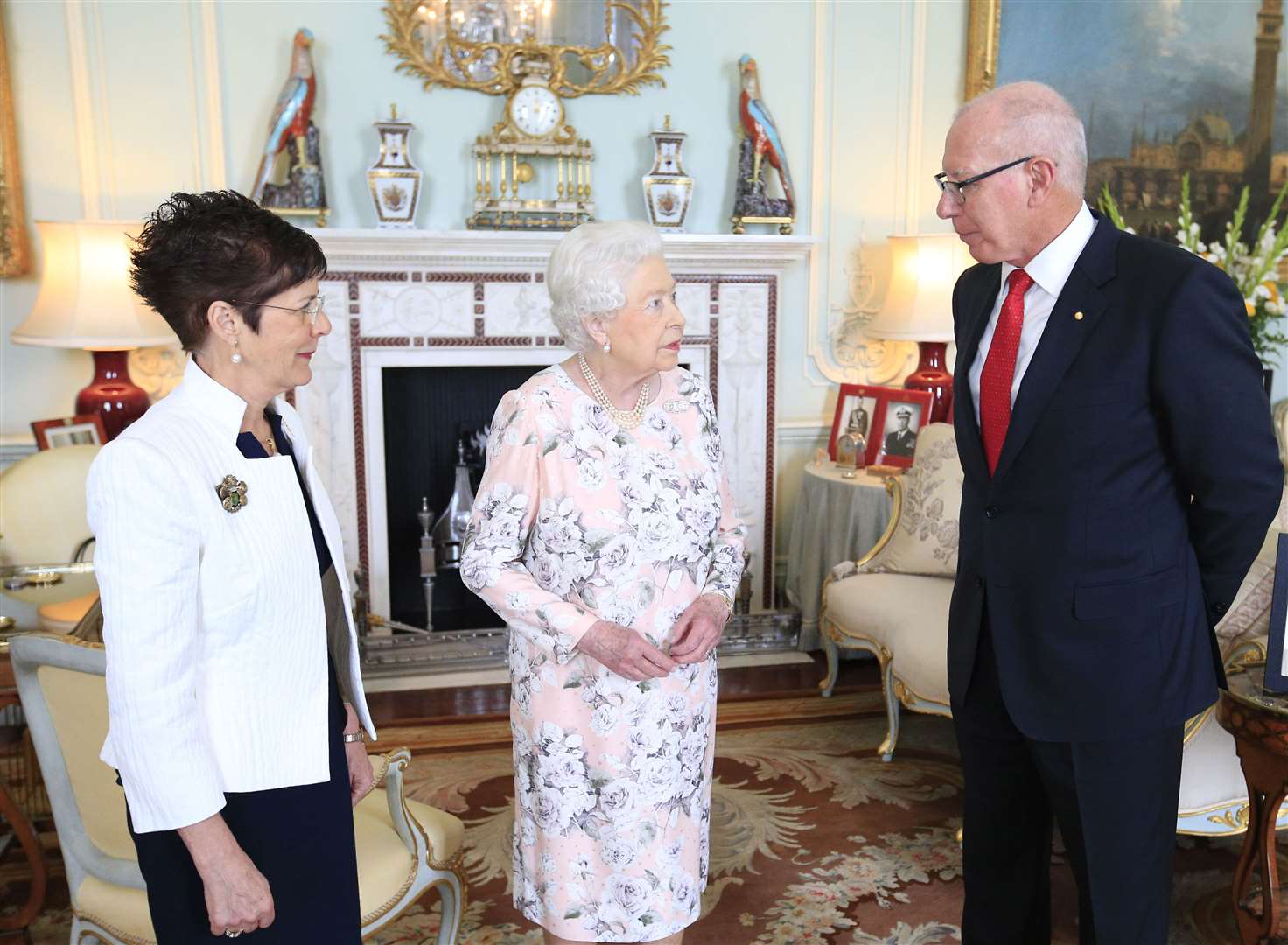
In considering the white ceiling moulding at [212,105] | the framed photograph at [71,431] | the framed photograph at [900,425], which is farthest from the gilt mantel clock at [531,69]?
Result: the framed photograph at [71,431]

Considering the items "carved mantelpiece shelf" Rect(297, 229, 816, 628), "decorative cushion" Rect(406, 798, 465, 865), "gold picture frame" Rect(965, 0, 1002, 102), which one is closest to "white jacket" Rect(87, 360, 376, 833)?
"decorative cushion" Rect(406, 798, 465, 865)

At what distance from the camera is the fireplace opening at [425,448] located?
4738 mm

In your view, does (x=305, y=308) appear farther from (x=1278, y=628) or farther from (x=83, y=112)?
(x=83, y=112)

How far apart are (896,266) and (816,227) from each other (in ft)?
1.59

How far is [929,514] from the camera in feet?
12.3

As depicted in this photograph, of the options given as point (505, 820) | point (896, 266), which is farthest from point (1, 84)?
point (896, 266)

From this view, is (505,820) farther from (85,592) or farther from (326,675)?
(326,675)

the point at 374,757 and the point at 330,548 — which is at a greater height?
the point at 330,548

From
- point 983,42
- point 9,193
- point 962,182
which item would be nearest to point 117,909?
point 962,182

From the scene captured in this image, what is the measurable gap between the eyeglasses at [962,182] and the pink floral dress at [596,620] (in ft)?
2.06

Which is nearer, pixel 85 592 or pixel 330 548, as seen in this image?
pixel 330 548

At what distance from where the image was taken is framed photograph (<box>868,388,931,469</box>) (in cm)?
445

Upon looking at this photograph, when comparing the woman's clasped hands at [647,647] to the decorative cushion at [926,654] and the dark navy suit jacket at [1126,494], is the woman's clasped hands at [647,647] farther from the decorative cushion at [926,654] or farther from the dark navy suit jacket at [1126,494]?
the decorative cushion at [926,654]

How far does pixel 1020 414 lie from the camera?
1800mm
